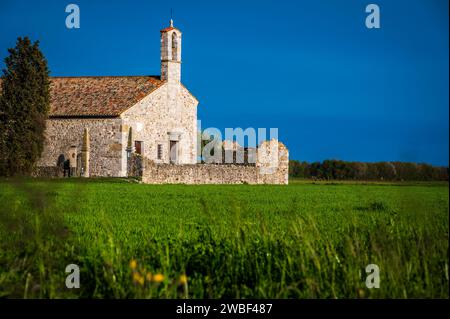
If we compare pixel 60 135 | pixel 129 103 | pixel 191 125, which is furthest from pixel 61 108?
pixel 191 125

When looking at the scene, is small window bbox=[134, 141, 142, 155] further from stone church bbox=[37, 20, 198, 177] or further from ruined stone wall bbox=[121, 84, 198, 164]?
ruined stone wall bbox=[121, 84, 198, 164]

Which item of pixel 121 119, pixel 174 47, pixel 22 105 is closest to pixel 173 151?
pixel 121 119

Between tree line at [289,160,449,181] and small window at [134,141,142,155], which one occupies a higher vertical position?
small window at [134,141,142,155]

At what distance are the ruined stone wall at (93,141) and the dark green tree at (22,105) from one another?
6.99 ft

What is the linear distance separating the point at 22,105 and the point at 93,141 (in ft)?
15.5

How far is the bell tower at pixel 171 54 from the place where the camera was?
4550 centimetres

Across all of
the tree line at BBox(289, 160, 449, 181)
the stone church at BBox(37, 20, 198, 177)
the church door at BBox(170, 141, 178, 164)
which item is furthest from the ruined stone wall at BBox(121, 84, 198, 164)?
the tree line at BBox(289, 160, 449, 181)

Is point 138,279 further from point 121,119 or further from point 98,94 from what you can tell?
point 98,94

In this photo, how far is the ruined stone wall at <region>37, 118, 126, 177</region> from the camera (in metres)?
41.6

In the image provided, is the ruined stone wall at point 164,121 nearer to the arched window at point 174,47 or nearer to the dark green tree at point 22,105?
the arched window at point 174,47

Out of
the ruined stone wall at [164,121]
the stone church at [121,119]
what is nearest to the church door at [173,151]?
the stone church at [121,119]
